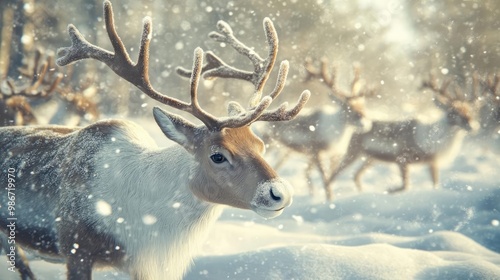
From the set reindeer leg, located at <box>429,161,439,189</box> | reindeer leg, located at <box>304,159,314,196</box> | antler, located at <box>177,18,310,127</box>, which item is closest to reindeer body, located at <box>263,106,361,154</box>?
reindeer leg, located at <box>304,159,314,196</box>

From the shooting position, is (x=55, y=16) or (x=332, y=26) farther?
(x=332, y=26)

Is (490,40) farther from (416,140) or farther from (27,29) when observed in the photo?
(27,29)

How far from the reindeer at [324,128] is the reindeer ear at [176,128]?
4.00 meters

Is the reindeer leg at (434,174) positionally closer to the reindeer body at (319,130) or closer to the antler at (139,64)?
the reindeer body at (319,130)

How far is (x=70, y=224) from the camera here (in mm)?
1877

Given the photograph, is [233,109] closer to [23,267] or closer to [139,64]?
[139,64]

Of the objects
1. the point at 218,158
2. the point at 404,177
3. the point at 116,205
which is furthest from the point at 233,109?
the point at 404,177

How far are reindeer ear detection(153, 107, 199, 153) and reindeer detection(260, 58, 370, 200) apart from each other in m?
4.00

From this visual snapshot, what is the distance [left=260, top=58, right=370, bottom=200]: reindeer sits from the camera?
5672 millimetres

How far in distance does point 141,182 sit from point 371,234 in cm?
281

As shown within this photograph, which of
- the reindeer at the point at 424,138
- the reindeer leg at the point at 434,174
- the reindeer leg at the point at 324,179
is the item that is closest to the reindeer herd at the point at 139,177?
the reindeer leg at the point at 324,179

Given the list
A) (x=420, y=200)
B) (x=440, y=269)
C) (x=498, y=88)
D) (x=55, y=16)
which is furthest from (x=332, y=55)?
(x=440, y=269)

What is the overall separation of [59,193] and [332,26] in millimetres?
7907

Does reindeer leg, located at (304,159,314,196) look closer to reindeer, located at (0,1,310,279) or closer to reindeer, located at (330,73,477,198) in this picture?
reindeer, located at (330,73,477,198)
